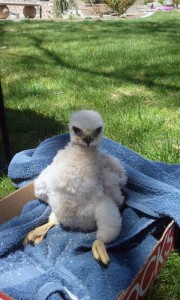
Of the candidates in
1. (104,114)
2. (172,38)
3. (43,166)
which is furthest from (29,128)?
(172,38)

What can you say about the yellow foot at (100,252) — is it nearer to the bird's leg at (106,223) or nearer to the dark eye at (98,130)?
the bird's leg at (106,223)

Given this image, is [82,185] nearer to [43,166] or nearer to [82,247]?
[82,247]

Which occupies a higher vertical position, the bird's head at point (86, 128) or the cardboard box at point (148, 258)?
the bird's head at point (86, 128)

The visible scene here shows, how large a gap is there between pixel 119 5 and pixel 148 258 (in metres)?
15.0

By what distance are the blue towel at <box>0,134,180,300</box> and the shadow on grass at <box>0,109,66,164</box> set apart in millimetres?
718

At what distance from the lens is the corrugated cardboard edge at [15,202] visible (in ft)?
5.99

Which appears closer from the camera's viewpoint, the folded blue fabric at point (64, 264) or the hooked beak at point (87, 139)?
the folded blue fabric at point (64, 264)

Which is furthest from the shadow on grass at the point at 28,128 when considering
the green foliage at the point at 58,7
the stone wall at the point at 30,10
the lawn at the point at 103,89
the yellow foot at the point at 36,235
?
the green foliage at the point at 58,7

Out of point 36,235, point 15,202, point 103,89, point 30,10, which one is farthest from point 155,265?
point 30,10

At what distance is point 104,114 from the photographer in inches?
126

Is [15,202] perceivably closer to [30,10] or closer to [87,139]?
[87,139]

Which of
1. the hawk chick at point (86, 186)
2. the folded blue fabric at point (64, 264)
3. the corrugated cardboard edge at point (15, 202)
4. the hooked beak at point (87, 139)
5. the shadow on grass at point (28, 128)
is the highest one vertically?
the hooked beak at point (87, 139)

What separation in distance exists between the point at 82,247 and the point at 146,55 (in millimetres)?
4155

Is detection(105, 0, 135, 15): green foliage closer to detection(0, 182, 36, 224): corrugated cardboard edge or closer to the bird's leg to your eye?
detection(0, 182, 36, 224): corrugated cardboard edge
